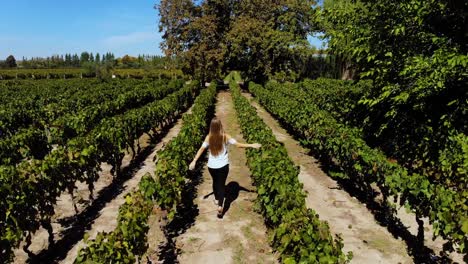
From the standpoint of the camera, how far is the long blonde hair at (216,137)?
7008mm

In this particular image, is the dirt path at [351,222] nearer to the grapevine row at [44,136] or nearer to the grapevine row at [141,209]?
the grapevine row at [141,209]

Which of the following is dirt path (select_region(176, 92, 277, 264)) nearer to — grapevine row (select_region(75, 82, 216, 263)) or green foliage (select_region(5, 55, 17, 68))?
grapevine row (select_region(75, 82, 216, 263))

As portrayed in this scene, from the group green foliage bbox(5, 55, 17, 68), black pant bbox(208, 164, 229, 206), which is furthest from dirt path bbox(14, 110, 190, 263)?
green foliage bbox(5, 55, 17, 68)

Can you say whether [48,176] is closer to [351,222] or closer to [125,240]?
[125,240]

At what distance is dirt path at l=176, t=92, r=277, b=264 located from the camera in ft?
20.7

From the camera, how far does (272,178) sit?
6.62 m

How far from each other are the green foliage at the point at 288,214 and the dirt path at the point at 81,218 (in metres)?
2.98

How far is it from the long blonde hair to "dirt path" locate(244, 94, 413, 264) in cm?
265

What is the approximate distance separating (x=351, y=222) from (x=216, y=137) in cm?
327

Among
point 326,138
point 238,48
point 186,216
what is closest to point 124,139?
point 186,216

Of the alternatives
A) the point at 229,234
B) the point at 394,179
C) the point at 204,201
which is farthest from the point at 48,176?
the point at 394,179

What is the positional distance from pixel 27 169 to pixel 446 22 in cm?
981

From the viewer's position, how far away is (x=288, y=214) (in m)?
5.12

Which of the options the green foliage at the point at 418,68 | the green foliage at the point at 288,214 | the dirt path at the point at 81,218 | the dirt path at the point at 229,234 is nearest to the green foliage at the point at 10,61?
the dirt path at the point at 81,218
